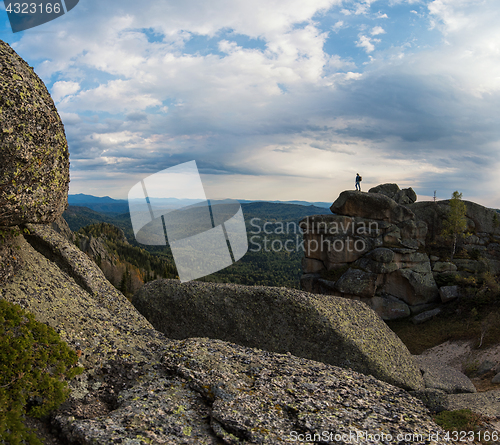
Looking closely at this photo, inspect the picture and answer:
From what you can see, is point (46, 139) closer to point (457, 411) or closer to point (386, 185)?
point (457, 411)

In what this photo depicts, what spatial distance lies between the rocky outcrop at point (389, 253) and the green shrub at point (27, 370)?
31920 millimetres

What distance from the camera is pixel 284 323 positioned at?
54.4 feet

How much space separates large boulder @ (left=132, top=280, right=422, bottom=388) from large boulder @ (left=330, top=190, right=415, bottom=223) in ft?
70.7

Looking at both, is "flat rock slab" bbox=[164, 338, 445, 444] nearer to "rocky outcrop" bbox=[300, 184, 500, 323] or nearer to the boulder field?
the boulder field

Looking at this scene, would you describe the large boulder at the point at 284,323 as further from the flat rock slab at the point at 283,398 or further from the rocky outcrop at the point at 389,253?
the rocky outcrop at the point at 389,253

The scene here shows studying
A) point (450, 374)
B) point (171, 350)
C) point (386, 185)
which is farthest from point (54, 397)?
point (386, 185)

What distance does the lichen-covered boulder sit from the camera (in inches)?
287

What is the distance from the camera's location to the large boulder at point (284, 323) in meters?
15.8

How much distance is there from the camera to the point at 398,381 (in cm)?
1569

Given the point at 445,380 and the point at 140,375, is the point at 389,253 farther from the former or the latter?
the point at 140,375

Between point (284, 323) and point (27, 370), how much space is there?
11.9 m

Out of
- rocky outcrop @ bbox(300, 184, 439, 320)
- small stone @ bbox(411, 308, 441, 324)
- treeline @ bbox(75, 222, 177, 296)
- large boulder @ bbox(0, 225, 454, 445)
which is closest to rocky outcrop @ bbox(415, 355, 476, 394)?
large boulder @ bbox(0, 225, 454, 445)

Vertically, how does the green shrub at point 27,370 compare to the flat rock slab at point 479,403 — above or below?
above

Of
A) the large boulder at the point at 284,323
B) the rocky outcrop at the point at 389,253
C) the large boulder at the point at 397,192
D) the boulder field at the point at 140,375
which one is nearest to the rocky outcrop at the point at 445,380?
the large boulder at the point at 284,323
